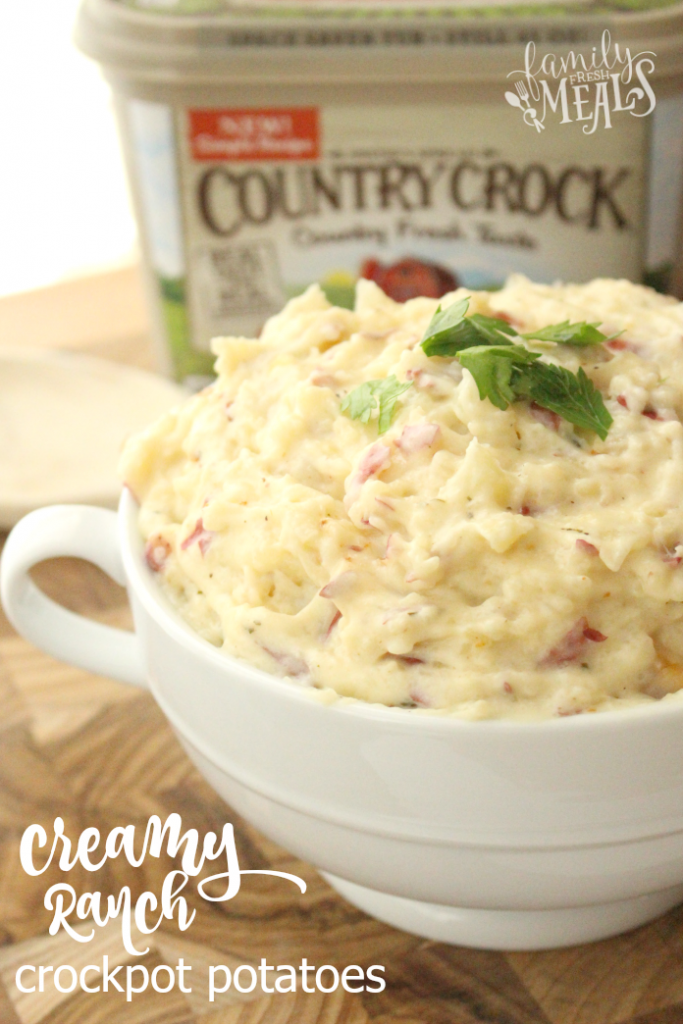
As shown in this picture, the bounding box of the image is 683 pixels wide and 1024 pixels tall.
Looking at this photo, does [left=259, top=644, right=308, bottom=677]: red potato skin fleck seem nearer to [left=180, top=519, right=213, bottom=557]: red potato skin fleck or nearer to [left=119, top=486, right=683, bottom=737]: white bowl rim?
[left=119, top=486, right=683, bottom=737]: white bowl rim

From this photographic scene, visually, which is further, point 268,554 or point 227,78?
point 227,78

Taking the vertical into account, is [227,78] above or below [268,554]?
above

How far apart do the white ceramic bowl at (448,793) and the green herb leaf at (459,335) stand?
356mm

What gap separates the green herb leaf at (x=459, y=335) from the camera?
1162 mm

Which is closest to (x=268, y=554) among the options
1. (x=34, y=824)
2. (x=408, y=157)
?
(x=34, y=824)

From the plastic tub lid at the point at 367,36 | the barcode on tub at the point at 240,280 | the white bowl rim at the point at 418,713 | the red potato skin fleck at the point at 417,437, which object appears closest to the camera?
the white bowl rim at the point at 418,713

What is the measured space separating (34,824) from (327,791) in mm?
530

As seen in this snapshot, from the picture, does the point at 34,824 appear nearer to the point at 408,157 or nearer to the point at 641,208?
the point at 408,157

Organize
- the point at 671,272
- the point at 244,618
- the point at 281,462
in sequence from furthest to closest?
the point at 671,272
the point at 281,462
the point at 244,618

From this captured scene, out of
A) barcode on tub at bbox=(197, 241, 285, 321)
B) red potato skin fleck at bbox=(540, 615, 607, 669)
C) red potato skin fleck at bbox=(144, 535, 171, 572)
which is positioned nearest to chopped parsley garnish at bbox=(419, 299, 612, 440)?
red potato skin fleck at bbox=(540, 615, 607, 669)

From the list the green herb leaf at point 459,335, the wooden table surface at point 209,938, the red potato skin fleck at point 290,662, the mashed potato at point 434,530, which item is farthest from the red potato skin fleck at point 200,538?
the wooden table surface at point 209,938

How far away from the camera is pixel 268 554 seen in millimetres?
1048

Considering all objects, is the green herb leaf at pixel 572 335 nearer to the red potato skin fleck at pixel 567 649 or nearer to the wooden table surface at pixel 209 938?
the red potato skin fleck at pixel 567 649

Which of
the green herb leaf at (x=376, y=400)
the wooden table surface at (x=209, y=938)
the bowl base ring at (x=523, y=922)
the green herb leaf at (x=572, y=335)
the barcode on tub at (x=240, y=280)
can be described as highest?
the green herb leaf at (x=572, y=335)
